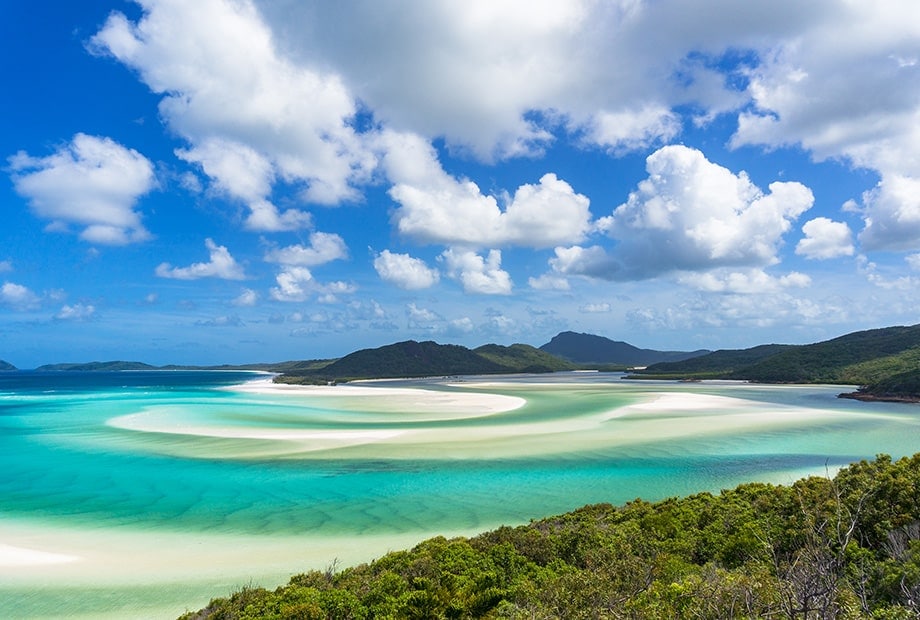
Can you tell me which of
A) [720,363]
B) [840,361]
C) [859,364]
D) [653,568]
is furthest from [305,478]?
[720,363]

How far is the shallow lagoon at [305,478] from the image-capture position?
568 inches

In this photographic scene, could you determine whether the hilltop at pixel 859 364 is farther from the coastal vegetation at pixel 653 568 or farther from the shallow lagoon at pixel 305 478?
the coastal vegetation at pixel 653 568

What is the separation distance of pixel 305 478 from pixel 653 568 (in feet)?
57.7

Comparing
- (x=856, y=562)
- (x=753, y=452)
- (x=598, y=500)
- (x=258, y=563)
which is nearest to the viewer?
(x=856, y=562)

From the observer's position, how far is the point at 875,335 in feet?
398

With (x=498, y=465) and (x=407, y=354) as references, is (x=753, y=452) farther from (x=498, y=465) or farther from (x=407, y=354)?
(x=407, y=354)

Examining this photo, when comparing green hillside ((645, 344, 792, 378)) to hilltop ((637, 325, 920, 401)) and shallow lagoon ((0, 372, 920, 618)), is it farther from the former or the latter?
shallow lagoon ((0, 372, 920, 618))

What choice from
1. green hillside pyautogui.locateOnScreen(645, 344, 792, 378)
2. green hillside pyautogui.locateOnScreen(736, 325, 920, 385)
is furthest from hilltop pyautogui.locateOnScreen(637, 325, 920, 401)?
green hillside pyautogui.locateOnScreen(645, 344, 792, 378)

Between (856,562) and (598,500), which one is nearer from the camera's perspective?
(856,562)

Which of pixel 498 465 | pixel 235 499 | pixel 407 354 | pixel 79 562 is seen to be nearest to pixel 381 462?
pixel 498 465

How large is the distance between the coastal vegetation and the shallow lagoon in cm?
426

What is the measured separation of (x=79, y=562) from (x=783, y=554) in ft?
62.6

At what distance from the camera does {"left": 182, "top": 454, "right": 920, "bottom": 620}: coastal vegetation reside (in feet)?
23.5

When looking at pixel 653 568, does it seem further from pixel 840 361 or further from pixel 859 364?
pixel 840 361
